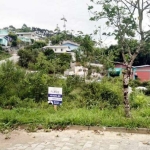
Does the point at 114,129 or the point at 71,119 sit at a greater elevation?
the point at 71,119

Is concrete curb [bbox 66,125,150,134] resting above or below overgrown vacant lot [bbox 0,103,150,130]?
below

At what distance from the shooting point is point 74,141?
501 cm

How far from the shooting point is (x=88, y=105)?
7859mm

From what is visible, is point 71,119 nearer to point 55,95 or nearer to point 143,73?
point 55,95

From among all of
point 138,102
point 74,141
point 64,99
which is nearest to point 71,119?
point 74,141

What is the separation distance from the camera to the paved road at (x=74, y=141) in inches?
184

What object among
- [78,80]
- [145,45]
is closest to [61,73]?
[78,80]

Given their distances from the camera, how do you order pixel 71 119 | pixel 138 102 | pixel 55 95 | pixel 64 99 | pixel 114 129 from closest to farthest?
pixel 114 129 → pixel 71 119 → pixel 55 95 → pixel 138 102 → pixel 64 99

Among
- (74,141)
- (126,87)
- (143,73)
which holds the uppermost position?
(143,73)

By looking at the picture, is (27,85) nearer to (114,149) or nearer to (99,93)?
(99,93)

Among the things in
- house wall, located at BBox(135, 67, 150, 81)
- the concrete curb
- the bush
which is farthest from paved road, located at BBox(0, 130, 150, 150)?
house wall, located at BBox(135, 67, 150, 81)

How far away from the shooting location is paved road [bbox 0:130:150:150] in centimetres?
467

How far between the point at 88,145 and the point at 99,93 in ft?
11.8

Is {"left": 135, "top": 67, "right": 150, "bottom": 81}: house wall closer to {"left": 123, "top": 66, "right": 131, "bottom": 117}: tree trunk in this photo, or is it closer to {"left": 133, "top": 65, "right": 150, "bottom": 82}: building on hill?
{"left": 133, "top": 65, "right": 150, "bottom": 82}: building on hill
